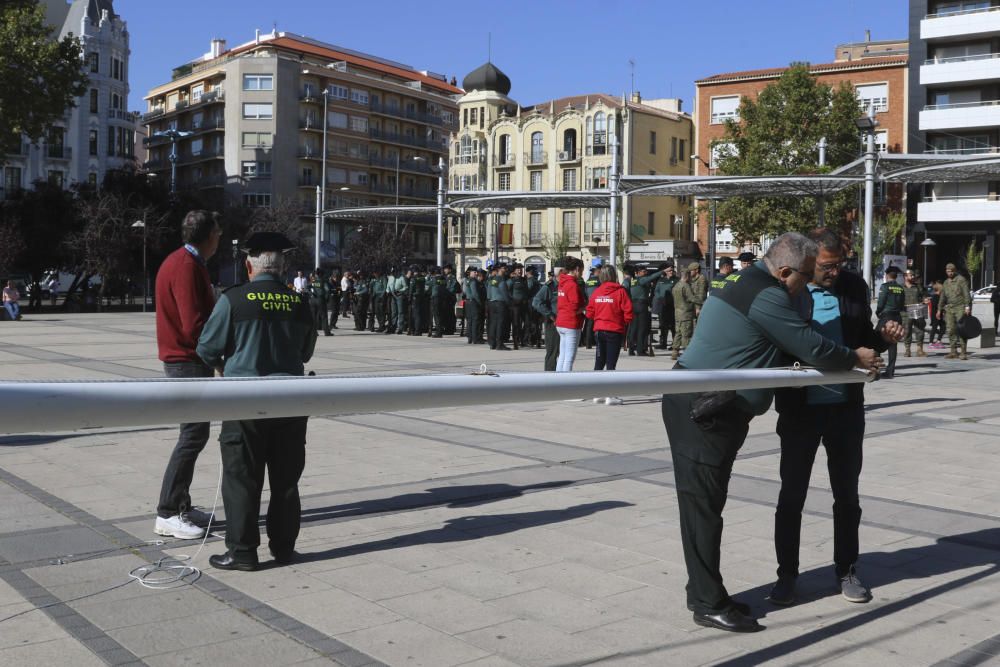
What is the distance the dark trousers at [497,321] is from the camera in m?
22.4

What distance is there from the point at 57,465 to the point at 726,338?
18.5 ft

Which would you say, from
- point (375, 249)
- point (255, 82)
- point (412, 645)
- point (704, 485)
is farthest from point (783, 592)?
point (255, 82)

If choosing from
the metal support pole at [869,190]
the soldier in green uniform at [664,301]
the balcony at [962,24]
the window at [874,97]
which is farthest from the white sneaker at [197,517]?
the window at [874,97]

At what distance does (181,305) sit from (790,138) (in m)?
53.0

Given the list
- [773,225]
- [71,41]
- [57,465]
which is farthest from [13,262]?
[57,465]

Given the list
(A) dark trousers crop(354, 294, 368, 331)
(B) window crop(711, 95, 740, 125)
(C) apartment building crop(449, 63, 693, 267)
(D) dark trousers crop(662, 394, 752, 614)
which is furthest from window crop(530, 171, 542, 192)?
(D) dark trousers crop(662, 394, 752, 614)

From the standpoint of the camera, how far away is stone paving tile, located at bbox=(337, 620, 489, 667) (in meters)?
4.04

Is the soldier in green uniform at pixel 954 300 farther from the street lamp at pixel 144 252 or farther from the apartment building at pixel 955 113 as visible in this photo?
the apartment building at pixel 955 113

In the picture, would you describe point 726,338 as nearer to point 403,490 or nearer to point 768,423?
point 403,490

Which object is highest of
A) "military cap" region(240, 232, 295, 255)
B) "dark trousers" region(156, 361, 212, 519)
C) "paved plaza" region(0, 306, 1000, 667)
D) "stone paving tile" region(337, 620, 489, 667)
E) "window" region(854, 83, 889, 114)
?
"window" region(854, 83, 889, 114)

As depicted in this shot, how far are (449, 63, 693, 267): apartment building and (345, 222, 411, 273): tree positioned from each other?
700cm

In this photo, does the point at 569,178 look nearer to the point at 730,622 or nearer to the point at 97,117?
the point at 97,117

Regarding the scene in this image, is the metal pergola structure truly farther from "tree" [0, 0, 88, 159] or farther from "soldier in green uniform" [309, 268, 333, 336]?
"tree" [0, 0, 88, 159]

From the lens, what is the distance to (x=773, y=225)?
53.5 meters
